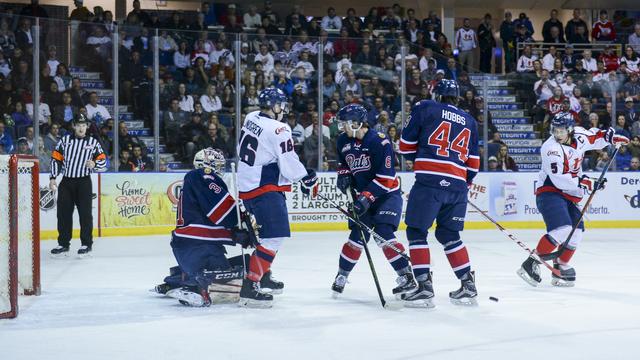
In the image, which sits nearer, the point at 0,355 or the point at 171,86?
the point at 0,355

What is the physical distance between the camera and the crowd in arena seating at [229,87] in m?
11.9

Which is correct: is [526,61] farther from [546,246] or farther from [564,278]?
[564,278]

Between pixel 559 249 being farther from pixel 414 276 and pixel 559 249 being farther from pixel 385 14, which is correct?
pixel 385 14

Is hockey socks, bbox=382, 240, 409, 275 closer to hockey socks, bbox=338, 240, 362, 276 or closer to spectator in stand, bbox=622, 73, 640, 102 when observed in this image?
hockey socks, bbox=338, 240, 362, 276

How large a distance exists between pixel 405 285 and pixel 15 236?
98.6 inches

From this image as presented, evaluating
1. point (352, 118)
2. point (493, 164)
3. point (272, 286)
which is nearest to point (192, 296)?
point (272, 286)

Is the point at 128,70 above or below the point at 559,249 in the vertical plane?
above

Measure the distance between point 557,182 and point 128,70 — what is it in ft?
21.6

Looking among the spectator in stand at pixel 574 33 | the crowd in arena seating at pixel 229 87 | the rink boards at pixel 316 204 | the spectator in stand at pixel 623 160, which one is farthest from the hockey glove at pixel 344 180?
the spectator in stand at pixel 574 33

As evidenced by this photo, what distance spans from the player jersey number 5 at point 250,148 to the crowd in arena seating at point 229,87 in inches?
234

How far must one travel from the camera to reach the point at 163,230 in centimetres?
1240

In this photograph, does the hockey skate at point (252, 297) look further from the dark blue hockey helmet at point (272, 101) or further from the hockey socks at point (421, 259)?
the dark blue hockey helmet at point (272, 101)

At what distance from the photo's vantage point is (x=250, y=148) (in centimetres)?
639

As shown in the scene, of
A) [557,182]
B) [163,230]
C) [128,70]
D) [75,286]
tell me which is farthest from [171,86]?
[557,182]
